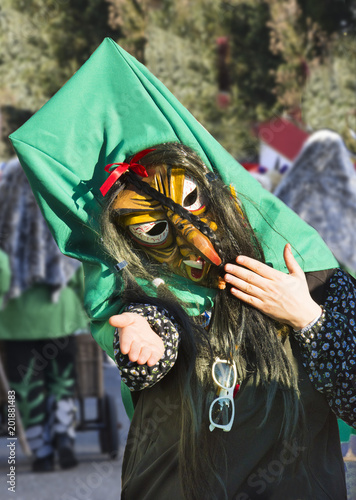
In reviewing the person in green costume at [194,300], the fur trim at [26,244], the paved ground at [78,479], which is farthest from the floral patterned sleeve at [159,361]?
the paved ground at [78,479]

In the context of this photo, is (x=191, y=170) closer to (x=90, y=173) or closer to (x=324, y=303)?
(x=90, y=173)

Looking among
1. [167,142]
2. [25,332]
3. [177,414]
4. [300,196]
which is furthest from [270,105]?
[177,414]

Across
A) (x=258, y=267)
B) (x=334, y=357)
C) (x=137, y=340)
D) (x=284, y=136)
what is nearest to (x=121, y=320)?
(x=137, y=340)

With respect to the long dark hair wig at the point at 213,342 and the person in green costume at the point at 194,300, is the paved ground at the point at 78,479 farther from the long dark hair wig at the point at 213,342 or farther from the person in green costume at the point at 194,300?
the long dark hair wig at the point at 213,342

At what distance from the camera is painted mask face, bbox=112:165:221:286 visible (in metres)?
1.44

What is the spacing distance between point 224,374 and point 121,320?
0.28 metres

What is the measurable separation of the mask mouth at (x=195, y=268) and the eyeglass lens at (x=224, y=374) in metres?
0.21

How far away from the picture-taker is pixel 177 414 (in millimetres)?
1389

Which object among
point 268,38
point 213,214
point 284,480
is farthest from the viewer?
point 268,38

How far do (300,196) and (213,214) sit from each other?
1.85 m

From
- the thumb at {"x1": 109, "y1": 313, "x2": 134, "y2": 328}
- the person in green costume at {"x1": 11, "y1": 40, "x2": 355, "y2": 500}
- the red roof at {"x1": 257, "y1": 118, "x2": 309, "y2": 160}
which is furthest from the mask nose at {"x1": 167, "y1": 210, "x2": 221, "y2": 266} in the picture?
the red roof at {"x1": 257, "y1": 118, "x2": 309, "y2": 160}

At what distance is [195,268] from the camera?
57.2 inches

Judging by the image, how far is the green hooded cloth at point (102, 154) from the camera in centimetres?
149

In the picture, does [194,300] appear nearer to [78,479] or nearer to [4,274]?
[4,274]
